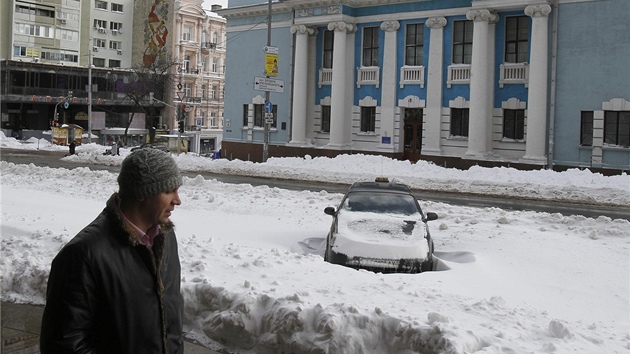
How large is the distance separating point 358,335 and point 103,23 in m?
83.2

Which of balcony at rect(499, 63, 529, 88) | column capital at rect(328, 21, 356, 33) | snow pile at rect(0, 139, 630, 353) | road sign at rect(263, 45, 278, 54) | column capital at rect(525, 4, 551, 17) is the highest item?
column capital at rect(328, 21, 356, 33)

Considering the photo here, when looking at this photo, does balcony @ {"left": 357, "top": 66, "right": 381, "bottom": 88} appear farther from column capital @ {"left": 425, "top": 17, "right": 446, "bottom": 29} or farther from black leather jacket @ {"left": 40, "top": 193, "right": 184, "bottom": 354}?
black leather jacket @ {"left": 40, "top": 193, "right": 184, "bottom": 354}

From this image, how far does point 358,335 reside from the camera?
6465mm

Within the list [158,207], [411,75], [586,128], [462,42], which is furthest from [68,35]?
[158,207]

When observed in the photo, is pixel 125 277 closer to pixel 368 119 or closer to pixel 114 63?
pixel 368 119

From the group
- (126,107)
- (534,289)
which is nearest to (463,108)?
(534,289)

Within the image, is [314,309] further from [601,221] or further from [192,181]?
[192,181]

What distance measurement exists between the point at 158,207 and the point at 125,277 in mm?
416

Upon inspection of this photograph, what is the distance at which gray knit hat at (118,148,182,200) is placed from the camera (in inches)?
130

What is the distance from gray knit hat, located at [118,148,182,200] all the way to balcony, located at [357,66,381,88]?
3389cm

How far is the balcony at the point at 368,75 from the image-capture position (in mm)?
36688

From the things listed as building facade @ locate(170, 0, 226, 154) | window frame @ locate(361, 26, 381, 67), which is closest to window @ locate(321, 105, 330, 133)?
window frame @ locate(361, 26, 381, 67)

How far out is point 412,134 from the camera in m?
35.9

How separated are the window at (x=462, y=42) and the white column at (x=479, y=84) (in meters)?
1.43
